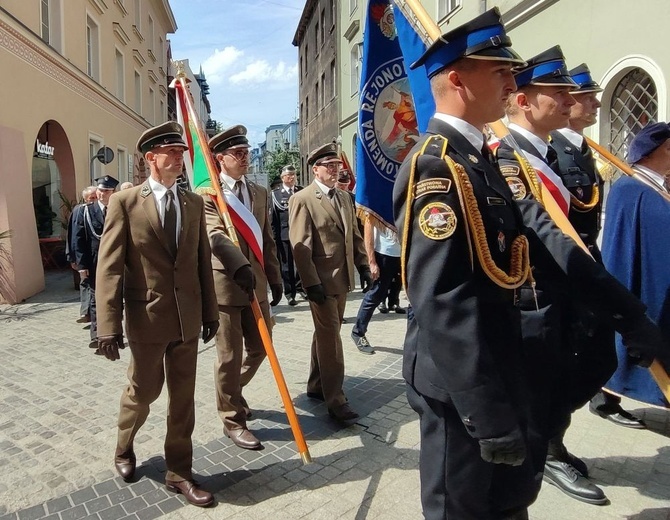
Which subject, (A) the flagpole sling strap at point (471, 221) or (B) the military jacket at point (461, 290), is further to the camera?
(A) the flagpole sling strap at point (471, 221)

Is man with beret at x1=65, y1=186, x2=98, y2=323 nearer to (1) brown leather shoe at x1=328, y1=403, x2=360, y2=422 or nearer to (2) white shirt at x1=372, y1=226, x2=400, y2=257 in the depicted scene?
(2) white shirt at x1=372, y1=226, x2=400, y2=257

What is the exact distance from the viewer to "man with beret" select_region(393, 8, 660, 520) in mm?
1598

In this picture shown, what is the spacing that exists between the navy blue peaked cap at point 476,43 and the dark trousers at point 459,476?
1.19 meters

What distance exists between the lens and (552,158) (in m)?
3.04

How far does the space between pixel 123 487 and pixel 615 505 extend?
2783 mm

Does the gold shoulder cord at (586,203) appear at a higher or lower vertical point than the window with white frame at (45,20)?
lower

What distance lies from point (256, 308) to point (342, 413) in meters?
1.11

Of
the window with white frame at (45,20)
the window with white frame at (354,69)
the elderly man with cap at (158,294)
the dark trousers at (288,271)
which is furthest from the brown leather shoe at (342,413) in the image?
the window with white frame at (354,69)

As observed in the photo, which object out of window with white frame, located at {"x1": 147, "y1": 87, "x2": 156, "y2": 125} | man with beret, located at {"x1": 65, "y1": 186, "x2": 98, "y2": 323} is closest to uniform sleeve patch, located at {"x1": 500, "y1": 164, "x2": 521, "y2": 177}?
man with beret, located at {"x1": 65, "y1": 186, "x2": 98, "y2": 323}

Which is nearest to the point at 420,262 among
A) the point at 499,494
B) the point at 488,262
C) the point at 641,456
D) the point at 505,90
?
the point at 488,262

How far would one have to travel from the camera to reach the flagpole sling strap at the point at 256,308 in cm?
304

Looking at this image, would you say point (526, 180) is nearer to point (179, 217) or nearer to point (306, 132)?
point (179, 217)

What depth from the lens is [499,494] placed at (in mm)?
1917

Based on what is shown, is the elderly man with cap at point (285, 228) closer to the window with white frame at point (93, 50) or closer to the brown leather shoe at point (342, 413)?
the brown leather shoe at point (342, 413)
